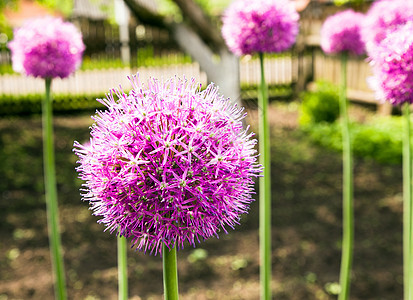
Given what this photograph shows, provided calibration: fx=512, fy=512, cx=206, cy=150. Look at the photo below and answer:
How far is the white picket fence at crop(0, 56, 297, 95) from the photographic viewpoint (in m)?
12.9

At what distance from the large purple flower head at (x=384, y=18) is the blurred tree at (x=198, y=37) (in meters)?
4.58

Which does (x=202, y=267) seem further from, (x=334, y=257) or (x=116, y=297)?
(x=334, y=257)

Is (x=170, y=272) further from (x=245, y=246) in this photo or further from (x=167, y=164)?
(x=245, y=246)

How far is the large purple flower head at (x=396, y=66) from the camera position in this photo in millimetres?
2098

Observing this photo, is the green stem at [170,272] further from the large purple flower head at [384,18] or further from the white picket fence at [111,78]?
the white picket fence at [111,78]

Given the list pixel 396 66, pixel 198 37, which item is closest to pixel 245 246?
pixel 396 66

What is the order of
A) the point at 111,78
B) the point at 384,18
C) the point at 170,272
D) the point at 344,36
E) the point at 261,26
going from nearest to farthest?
the point at 170,272 → the point at 261,26 → the point at 384,18 → the point at 344,36 → the point at 111,78

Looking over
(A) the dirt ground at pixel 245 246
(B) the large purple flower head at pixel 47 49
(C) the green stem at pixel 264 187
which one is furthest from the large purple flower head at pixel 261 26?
(A) the dirt ground at pixel 245 246

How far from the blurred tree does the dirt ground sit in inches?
61.4

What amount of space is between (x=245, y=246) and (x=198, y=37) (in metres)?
3.92

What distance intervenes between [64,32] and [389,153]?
21.0ft

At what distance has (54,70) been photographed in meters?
2.76

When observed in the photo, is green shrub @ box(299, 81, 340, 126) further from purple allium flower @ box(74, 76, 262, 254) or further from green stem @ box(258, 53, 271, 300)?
purple allium flower @ box(74, 76, 262, 254)

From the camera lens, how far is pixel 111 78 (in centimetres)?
1369
